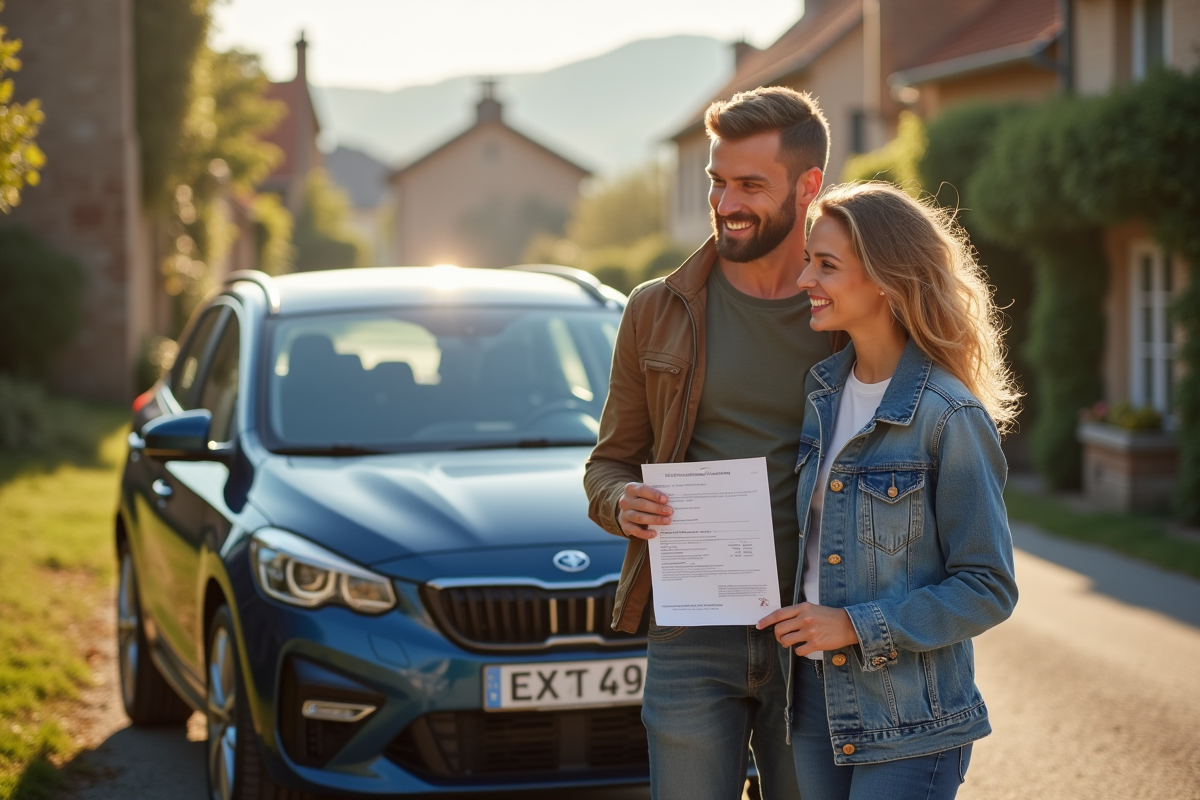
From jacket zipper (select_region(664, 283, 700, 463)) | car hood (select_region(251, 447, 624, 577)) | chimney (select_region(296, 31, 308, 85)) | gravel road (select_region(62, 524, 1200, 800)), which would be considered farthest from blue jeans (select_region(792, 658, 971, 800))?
chimney (select_region(296, 31, 308, 85))

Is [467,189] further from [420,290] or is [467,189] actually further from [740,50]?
[420,290]

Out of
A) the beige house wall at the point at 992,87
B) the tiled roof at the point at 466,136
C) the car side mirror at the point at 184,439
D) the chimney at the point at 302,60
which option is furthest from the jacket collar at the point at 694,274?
the tiled roof at the point at 466,136

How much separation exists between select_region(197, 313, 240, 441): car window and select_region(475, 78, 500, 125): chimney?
6922 centimetres

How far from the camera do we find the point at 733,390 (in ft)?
10.3

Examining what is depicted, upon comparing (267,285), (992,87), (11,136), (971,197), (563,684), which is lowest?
(563,684)

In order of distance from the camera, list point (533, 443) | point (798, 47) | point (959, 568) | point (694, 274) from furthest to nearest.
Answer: point (798, 47)
point (533, 443)
point (694, 274)
point (959, 568)

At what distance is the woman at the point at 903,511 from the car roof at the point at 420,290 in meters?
3.17

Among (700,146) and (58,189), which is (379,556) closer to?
(58,189)

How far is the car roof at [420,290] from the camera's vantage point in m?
5.88

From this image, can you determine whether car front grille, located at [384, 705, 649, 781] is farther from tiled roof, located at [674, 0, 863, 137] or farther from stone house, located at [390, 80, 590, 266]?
stone house, located at [390, 80, 590, 266]

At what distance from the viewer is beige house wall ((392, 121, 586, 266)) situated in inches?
2936

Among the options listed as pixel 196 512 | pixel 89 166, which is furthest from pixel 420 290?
pixel 89 166

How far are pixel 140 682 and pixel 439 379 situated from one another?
6.13ft

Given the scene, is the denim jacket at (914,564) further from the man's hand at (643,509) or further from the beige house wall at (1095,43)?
the beige house wall at (1095,43)
